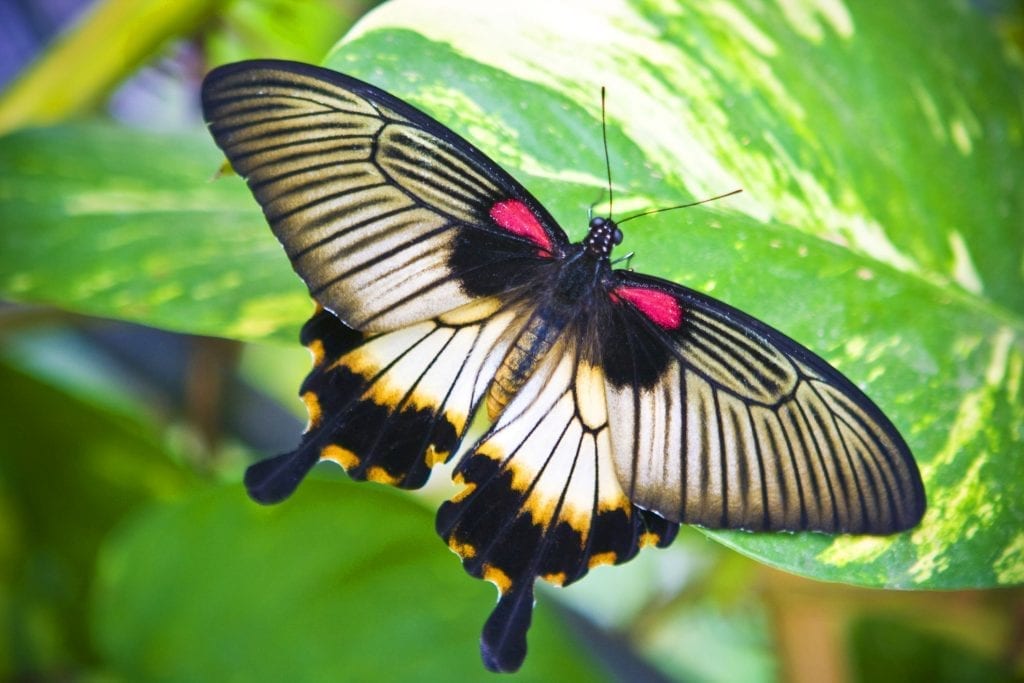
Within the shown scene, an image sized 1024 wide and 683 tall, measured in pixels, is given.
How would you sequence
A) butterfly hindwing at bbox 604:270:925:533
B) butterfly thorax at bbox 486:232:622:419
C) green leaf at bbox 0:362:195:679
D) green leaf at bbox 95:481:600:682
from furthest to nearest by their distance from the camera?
1. green leaf at bbox 0:362:195:679
2. green leaf at bbox 95:481:600:682
3. butterfly thorax at bbox 486:232:622:419
4. butterfly hindwing at bbox 604:270:925:533

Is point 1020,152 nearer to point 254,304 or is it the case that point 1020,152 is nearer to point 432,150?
point 432,150

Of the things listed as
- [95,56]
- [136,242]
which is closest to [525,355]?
[136,242]

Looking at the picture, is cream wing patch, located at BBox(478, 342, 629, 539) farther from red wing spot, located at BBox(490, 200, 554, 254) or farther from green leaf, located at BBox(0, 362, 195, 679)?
green leaf, located at BBox(0, 362, 195, 679)

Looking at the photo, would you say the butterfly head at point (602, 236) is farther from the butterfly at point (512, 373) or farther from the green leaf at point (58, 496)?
the green leaf at point (58, 496)

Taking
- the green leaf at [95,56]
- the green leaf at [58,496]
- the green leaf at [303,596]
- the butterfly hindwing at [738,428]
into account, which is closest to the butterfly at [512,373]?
the butterfly hindwing at [738,428]

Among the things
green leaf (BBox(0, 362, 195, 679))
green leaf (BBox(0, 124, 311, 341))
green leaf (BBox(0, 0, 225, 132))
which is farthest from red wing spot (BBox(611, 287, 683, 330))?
green leaf (BBox(0, 362, 195, 679))

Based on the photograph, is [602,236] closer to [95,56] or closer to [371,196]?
[371,196]
